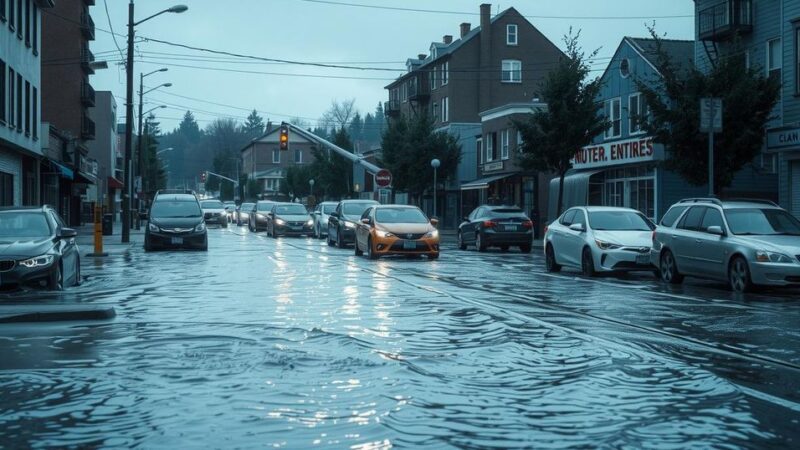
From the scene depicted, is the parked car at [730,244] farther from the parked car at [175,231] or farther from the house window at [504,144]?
the house window at [504,144]

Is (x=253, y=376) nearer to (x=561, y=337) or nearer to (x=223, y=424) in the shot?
(x=223, y=424)

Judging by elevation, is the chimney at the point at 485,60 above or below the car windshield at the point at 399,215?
above

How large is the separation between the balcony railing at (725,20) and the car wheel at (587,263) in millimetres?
14765

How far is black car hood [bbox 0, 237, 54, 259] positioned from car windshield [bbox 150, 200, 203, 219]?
1534 centimetres

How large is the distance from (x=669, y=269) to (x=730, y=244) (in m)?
2.17

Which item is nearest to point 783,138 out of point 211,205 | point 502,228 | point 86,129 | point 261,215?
point 502,228

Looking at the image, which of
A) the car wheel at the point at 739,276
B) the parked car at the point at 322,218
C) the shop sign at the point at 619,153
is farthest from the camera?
the parked car at the point at 322,218

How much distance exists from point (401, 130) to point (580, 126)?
25941mm

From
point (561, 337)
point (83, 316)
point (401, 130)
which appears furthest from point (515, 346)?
point (401, 130)

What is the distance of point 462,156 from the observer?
65.5 metres

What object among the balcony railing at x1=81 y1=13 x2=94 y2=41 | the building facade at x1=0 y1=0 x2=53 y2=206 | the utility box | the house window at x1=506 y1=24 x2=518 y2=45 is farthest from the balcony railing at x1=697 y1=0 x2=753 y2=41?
the balcony railing at x1=81 y1=13 x2=94 y2=41

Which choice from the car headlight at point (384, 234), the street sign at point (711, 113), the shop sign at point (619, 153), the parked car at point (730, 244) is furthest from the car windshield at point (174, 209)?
the parked car at point (730, 244)

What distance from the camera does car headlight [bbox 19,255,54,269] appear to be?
14.9 metres

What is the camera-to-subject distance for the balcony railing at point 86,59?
65875 millimetres
